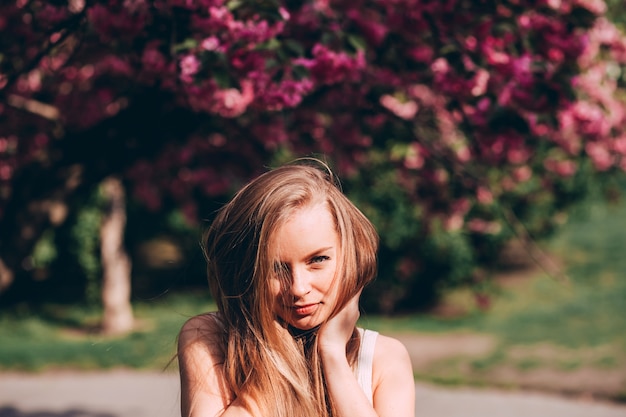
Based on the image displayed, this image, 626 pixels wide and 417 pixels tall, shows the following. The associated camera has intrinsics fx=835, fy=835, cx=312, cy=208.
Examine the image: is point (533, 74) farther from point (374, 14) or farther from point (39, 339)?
point (39, 339)

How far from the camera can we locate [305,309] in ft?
6.57

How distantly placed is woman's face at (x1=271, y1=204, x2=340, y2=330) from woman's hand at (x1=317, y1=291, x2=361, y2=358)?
Answer: 4 cm

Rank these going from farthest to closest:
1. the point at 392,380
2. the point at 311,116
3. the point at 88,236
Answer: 1. the point at 88,236
2. the point at 311,116
3. the point at 392,380

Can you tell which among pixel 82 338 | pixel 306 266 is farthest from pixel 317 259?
pixel 82 338

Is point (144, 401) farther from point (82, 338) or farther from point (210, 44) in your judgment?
point (210, 44)

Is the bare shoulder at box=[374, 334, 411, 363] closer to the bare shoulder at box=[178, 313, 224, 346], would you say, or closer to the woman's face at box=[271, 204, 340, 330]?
the woman's face at box=[271, 204, 340, 330]

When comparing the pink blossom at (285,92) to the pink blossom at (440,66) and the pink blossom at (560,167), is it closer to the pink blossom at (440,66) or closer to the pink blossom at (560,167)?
the pink blossom at (440,66)

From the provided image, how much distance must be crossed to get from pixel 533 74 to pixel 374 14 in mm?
764

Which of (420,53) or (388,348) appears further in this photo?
(420,53)

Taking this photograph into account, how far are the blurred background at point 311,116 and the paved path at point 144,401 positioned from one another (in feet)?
1.19

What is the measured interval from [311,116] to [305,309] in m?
2.33

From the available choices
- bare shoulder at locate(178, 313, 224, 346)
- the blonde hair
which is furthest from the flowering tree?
bare shoulder at locate(178, 313, 224, 346)

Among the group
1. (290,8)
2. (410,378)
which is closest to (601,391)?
(290,8)

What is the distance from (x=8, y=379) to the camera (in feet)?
24.2
